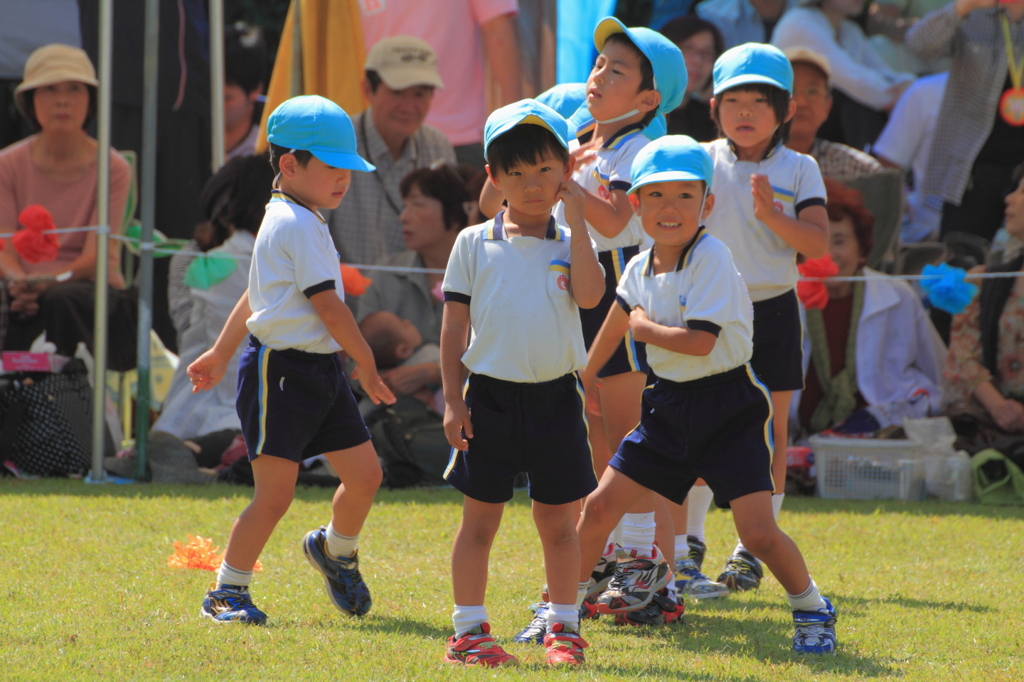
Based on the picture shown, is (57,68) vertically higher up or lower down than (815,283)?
higher up

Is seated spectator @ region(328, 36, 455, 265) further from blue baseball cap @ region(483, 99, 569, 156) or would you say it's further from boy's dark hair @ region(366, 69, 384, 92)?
blue baseball cap @ region(483, 99, 569, 156)

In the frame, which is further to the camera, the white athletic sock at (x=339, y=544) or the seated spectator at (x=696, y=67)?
the seated spectator at (x=696, y=67)

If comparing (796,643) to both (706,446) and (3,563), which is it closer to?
(706,446)

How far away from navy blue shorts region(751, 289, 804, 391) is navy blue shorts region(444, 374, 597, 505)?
47.9 inches

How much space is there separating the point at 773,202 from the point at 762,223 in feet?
0.43

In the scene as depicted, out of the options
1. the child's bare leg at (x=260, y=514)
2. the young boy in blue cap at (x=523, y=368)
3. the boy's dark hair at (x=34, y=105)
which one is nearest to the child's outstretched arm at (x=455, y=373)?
the young boy in blue cap at (x=523, y=368)

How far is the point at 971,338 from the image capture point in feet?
21.1

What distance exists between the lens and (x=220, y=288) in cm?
650

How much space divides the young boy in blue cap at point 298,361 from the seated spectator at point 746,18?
17.6 ft

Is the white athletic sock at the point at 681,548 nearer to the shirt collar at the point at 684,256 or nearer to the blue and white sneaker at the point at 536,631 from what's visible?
the blue and white sneaker at the point at 536,631

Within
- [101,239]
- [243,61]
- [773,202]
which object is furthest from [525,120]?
[243,61]

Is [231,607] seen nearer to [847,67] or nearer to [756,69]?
[756,69]

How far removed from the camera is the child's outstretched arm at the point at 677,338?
328 centimetres

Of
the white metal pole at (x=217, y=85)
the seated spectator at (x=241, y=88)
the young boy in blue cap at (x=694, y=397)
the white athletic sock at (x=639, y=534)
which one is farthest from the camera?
the seated spectator at (x=241, y=88)
